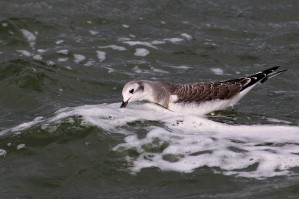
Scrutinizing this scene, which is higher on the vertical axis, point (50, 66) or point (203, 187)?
point (50, 66)

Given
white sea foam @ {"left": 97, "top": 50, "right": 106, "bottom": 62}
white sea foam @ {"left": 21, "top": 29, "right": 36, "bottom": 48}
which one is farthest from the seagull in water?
white sea foam @ {"left": 21, "top": 29, "right": 36, "bottom": 48}

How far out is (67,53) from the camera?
12.1 metres

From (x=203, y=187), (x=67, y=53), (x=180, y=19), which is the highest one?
(x=180, y=19)

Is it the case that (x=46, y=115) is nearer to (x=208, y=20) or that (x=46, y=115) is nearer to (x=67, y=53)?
(x=67, y=53)

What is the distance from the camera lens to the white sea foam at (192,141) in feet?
23.5

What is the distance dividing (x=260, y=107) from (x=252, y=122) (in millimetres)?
926

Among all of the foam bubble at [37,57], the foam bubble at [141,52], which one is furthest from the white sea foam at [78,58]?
the foam bubble at [141,52]

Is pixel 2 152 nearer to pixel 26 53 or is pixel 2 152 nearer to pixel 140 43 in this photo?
pixel 26 53

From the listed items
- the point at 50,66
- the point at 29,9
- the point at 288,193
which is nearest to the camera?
the point at 288,193

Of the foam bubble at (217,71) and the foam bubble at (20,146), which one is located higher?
the foam bubble at (217,71)

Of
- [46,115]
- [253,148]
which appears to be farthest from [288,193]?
[46,115]

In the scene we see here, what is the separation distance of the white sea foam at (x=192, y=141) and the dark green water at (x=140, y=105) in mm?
17

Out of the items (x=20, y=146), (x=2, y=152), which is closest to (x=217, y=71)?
(x=20, y=146)

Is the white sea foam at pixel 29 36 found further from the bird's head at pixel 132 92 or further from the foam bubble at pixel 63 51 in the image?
the bird's head at pixel 132 92
